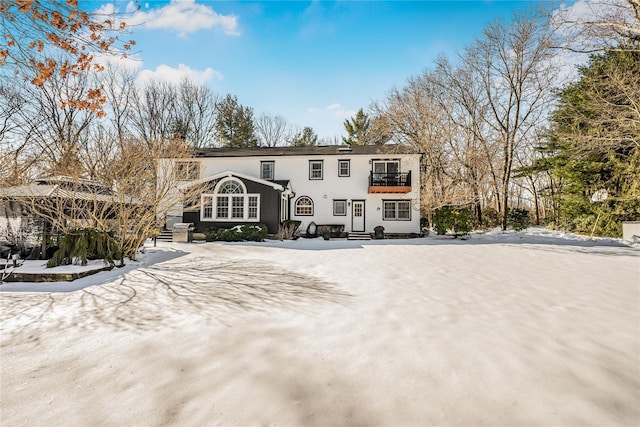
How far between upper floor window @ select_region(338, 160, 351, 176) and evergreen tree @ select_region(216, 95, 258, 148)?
58.4ft

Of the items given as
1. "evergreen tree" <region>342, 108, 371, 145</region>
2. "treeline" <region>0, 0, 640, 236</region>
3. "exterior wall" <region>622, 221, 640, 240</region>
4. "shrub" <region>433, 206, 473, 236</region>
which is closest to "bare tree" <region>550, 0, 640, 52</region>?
"treeline" <region>0, 0, 640, 236</region>

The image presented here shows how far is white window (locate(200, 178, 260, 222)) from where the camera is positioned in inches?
750

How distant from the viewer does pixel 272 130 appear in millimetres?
39719

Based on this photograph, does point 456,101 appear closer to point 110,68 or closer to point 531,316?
point 531,316

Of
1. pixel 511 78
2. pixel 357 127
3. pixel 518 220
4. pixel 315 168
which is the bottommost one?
pixel 518 220

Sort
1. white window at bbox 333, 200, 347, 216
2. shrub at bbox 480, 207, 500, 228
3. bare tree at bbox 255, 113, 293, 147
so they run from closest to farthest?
white window at bbox 333, 200, 347, 216 → shrub at bbox 480, 207, 500, 228 → bare tree at bbox 255, 113, 293, 147

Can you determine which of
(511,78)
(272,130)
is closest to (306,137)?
(272,130)

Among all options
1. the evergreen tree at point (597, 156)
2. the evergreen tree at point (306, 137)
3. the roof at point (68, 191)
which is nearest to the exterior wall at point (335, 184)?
the evergreen tree at point (597, 156)

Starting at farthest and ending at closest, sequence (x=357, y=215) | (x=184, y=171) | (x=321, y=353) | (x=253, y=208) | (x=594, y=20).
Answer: (x=357, y=215) < (x=253, y=208) < (x=184, y=171) < (x=594, y=20) < (x=321, y=353)

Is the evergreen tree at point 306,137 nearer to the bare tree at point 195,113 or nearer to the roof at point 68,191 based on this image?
the bare tree at point 195,113

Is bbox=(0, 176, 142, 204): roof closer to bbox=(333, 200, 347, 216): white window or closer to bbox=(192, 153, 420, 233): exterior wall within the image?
bbox=(192, 153, 420, 233): exterior wall

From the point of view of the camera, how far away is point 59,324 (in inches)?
168

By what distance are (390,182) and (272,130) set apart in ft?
77.2

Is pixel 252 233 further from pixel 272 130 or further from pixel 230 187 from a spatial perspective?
pixel 272 130
